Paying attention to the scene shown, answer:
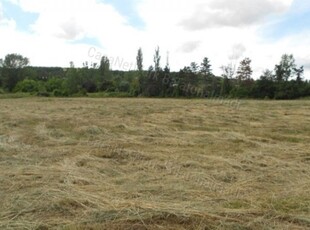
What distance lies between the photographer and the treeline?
38.6m

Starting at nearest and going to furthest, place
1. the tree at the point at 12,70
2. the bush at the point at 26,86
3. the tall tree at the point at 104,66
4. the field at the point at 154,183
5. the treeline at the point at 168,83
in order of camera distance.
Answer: the field at the point at 154,183 < the treeline at the point at 168,83 < the bush at the point at 26,86 < the tree at the point at 12,70 < the tall tree at the point at 104,66

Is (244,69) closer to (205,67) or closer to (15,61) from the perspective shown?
(205,67)

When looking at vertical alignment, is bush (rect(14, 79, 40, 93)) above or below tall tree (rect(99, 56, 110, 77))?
below

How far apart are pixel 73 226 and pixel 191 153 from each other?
3516 mm

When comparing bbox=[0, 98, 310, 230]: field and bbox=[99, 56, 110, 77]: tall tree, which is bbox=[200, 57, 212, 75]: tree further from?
bbox=[0, 98, 310, 230]: field

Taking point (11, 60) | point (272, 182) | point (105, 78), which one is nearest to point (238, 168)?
point (272, 182)

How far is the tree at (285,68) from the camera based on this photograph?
4339 centimetres

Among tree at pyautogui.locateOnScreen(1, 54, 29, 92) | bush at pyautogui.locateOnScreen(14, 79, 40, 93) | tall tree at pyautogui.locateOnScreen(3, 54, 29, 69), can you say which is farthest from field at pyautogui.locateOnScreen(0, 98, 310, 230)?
tall tree at pyautogui.locateOnScreen(3, 54, 29, 69)

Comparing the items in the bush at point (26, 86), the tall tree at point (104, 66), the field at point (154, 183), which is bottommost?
the bush at point (26, 86)

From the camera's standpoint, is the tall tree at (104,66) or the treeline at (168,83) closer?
the treeline at (168,83)

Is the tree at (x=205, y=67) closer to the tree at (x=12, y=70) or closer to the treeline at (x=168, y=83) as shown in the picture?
the treeline at (x=168, y=83)

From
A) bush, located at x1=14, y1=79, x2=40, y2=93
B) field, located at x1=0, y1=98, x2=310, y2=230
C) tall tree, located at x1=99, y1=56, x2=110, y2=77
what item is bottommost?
bush, located at x1=14, y1=79, x2=40, y2=93

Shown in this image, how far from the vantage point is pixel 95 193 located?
3680 mm

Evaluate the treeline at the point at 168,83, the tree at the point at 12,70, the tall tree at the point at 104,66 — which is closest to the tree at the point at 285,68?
the treeline at the point at 168,83
